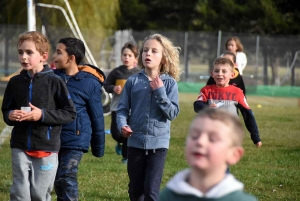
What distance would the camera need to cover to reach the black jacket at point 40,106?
593cm

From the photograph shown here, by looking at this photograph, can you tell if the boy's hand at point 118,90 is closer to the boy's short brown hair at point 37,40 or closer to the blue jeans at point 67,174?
the blue jeans at point 67,174

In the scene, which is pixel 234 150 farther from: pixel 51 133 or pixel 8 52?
pixel 8 52

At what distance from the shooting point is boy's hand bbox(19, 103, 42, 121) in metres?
5.73

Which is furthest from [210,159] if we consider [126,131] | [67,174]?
[67,174]

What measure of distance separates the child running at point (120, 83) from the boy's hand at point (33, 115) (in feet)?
16.7

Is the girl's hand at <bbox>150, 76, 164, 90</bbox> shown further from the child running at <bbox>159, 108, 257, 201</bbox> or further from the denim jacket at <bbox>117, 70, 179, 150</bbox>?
the child running at <bbox>159, 108, 257, 201</bbox>

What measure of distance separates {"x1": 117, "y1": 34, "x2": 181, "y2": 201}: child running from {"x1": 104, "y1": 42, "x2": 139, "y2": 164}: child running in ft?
13.8

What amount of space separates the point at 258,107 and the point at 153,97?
19000 mm

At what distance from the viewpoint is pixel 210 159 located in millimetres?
3244

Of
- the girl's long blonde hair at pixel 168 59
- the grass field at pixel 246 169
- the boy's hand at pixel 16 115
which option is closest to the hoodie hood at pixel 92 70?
the girl's long blonde hair at pixel 168 59

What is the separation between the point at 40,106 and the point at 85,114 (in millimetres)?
825

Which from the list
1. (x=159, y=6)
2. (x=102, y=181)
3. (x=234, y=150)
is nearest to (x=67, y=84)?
(x=102, y=181)

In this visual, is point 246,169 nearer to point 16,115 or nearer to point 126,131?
point 126,131

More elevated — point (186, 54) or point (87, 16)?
point (87, 16)
